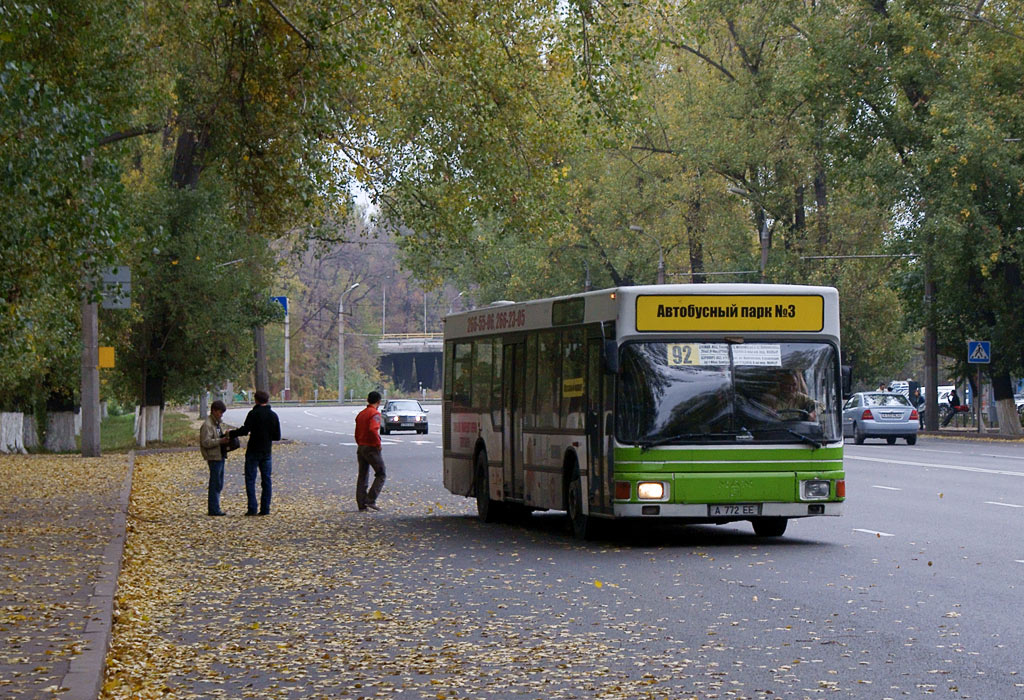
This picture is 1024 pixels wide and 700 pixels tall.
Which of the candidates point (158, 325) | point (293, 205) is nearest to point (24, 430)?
point (158, 325)

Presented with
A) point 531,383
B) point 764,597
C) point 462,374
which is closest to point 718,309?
point 531,383

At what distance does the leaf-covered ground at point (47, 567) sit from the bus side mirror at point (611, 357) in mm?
5187

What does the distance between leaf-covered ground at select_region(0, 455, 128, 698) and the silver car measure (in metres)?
24.0

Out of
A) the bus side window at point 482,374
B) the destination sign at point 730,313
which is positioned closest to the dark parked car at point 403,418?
the bus side window at point 482,374

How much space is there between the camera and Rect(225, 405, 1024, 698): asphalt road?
8805mm

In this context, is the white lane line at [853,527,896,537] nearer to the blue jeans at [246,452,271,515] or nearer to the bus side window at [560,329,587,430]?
the bus side window at [560,329,587,430]

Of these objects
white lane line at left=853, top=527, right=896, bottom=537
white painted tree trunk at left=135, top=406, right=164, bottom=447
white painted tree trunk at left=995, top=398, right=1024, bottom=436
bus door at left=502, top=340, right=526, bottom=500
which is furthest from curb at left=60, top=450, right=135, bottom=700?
white painted tree trunk at left=995, top=398, right=1024, bottom=436

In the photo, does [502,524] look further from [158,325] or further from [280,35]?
[158,325]

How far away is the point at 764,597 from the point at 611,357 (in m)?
4.24

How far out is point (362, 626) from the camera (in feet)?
36.5

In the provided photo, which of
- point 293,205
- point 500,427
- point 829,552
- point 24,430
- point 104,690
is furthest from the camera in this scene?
point 24,430

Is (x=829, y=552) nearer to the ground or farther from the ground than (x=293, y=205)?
nearer to the ground

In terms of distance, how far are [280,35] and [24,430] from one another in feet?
98.5

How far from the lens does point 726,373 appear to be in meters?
16.4
